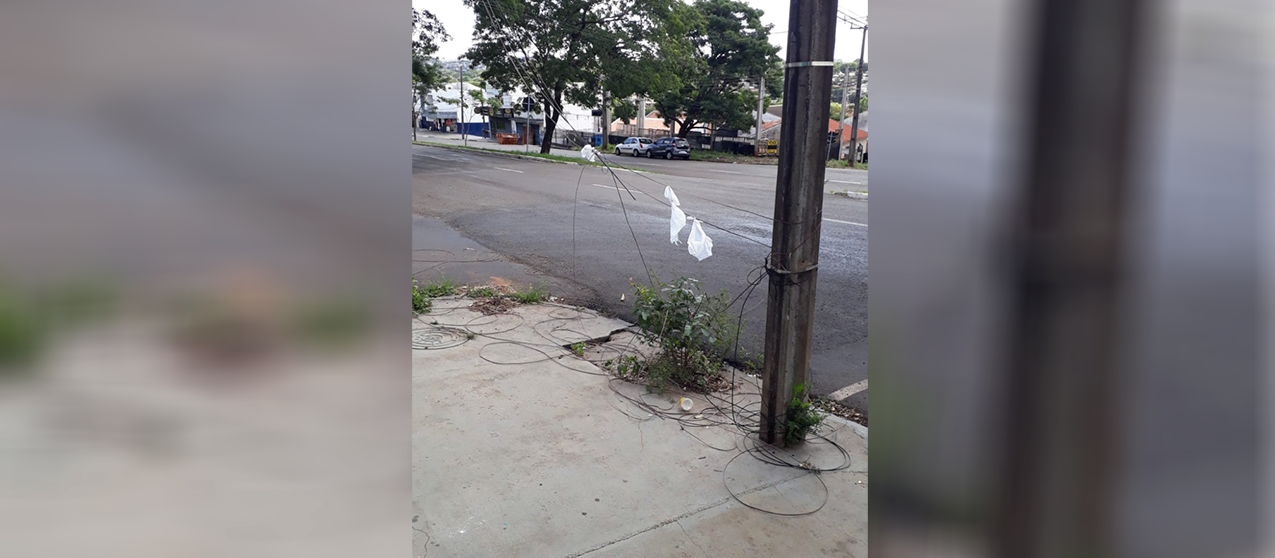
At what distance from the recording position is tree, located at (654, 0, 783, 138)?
1080 inches

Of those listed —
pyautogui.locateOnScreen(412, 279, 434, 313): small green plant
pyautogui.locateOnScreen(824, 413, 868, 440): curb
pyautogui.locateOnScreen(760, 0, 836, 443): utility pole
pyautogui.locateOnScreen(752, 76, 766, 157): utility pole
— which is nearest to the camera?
pyautogui.locateOnScreen(760, 0, 836, 443): utility pole

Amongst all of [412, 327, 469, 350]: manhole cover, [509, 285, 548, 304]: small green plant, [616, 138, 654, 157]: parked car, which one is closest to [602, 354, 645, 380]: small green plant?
[412, 327, 469, 350]: manhole cover

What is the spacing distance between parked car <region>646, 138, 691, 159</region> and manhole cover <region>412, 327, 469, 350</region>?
23296mm

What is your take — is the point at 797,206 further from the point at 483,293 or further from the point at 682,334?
the point at 483,293

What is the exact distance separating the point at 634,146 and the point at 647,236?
2030cm

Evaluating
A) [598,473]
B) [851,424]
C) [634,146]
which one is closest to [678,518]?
[598,473]

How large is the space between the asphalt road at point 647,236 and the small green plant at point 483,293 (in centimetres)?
64

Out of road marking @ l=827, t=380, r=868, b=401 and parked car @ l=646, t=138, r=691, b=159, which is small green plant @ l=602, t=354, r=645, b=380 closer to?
road marking @ l=827, t=380, r=868, b=401

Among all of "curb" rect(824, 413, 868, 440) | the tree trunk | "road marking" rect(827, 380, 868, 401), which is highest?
the tree trunk

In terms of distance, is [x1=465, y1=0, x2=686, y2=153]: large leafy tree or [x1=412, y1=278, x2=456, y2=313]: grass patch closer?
[x1=412, y1=278, x2=456, y2=313]: grass patch
